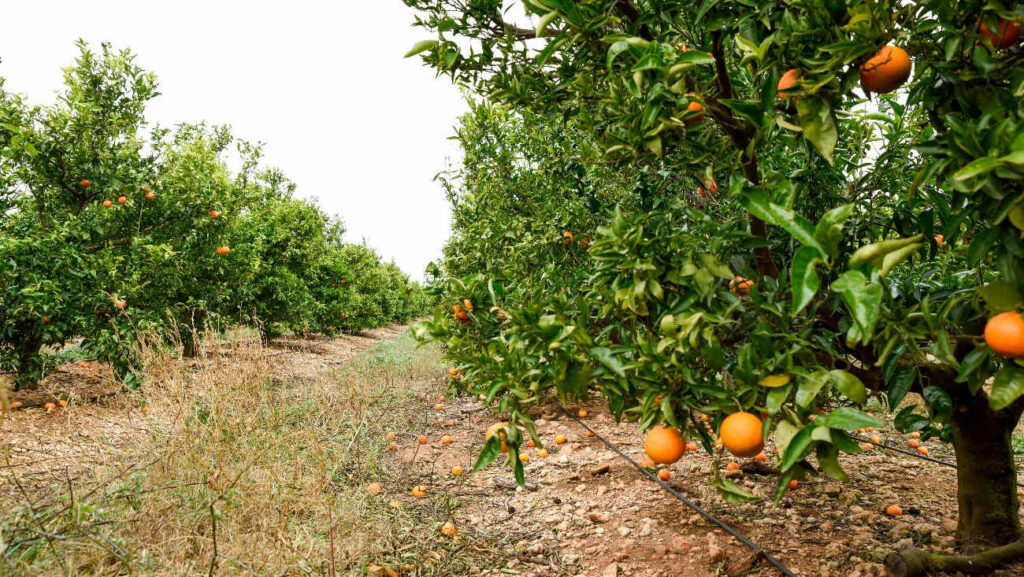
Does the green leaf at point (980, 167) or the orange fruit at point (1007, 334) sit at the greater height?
the green leaf at point (980, 167)

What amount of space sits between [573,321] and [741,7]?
112 centimetres

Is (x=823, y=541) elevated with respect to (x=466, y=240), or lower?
lower

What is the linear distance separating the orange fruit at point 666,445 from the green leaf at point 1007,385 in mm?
711

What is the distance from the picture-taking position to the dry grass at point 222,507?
6.55ft

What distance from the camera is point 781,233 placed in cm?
198

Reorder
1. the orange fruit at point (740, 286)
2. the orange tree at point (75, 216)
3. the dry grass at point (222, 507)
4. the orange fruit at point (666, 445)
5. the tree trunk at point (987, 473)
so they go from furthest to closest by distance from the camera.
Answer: the orange tree at point (75, 216) → the tree trunk at point (987, 473) → the dry grass at point (222, 507) → the orange fruit at point (740, 286) → the orange fruit at point (666, 445)

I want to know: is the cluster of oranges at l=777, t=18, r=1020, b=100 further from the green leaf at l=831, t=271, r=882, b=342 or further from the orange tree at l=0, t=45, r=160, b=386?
the orange tree at l=0, t=45, r=160, b=386

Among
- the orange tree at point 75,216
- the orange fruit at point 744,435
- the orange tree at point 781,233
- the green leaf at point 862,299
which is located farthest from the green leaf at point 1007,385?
the orange tree at point 75,216

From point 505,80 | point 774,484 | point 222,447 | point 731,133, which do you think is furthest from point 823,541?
point 222,447

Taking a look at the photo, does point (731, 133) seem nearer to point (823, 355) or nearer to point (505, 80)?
point (823, 355)

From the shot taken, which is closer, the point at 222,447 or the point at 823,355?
the point at 823,355

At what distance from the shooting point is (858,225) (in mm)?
1979

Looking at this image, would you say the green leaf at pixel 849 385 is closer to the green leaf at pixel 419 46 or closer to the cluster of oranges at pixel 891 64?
the cluster of oranges at pixel 891 64

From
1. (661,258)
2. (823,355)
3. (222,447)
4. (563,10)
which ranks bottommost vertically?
(222,447)
